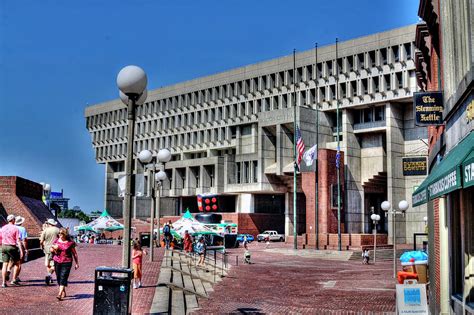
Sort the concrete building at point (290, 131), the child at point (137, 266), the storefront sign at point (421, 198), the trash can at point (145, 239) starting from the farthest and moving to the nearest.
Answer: the concrete building at point (290, 131)
the trash can at point (145, 239)
the child at point (137, 266)
the storefront sign at point (421, 198)

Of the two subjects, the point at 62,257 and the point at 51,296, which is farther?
the point at 51,296

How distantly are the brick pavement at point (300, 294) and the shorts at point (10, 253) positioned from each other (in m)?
4.50

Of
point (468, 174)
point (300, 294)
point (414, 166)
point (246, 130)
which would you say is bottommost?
point (300, 294)

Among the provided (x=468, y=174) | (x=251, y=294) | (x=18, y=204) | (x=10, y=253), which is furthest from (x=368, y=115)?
(x=468, y=174)

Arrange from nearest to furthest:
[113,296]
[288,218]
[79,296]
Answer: [113,296] < [79,296] < [288,218]

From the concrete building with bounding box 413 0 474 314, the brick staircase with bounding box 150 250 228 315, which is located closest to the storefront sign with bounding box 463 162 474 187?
the concrete building with bounding box 413 0 474 314

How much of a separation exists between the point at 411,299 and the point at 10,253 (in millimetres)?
8973

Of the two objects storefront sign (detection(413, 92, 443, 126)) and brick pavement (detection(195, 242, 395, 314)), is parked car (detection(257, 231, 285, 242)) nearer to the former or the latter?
brick pavement (detection(195, 242, 395, 314))

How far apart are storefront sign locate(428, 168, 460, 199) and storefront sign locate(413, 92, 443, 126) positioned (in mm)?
2329

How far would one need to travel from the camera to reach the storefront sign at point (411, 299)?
10.8 meters

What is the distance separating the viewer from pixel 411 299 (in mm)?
10883

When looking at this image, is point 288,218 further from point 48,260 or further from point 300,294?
point 48,260

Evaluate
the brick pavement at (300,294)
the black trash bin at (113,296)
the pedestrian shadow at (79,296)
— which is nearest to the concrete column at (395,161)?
the brick pavement at (300,294)

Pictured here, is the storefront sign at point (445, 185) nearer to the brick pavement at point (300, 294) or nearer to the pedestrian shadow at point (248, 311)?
the pedestrian shadow at point (248, 311)
